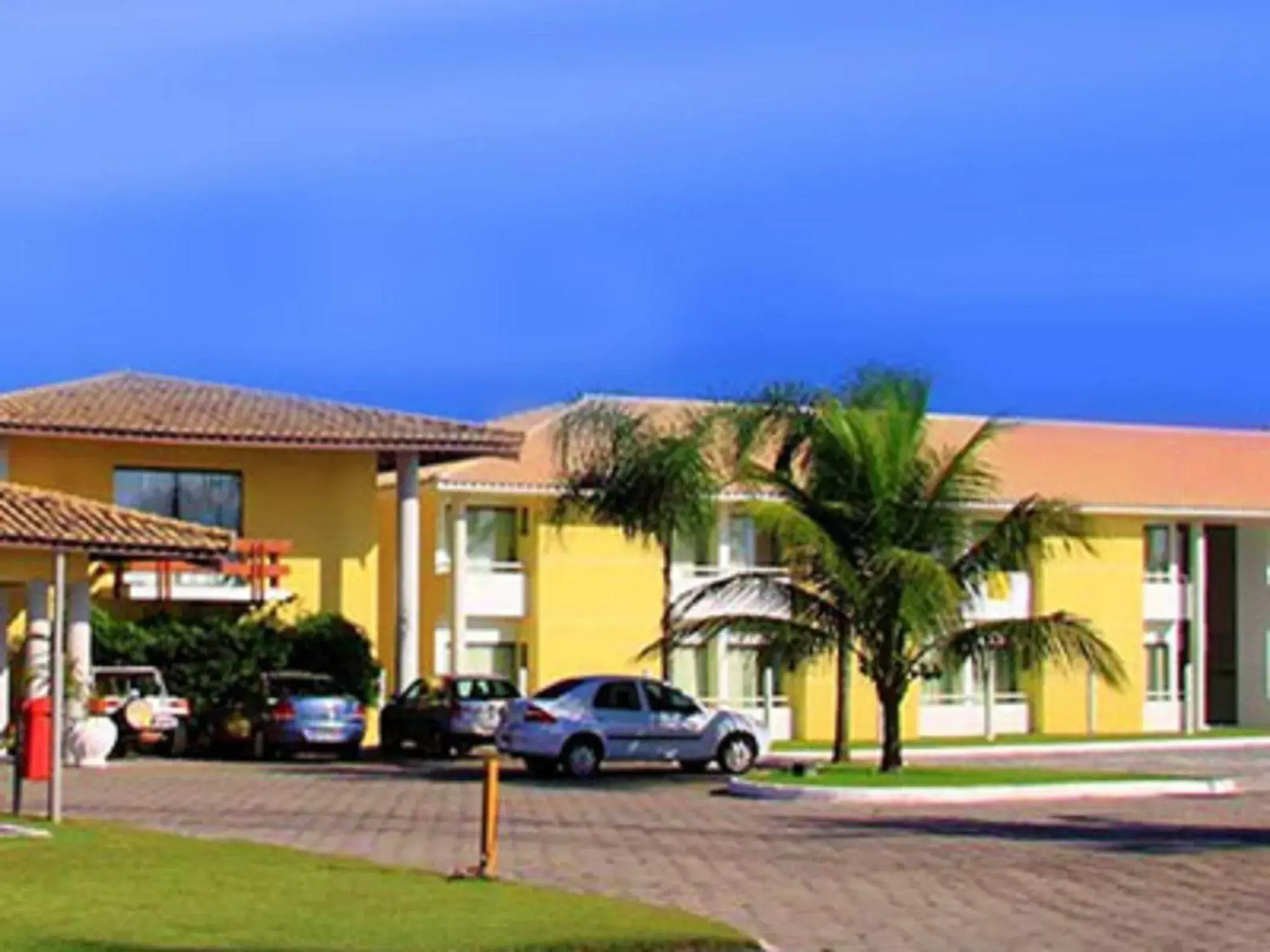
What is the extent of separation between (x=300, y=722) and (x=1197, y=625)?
2570 cm

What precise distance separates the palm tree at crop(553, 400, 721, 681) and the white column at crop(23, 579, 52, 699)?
34.1 feet

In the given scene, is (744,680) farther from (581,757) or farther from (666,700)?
(581,757)

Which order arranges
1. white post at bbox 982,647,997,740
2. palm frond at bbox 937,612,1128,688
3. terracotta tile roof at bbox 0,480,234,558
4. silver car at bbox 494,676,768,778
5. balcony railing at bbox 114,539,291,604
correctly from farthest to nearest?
white post at bbox 982,647,997,740 < balcony railing at bbox 114,539,291,604 < silver car at bbox 494,676,768,778 < palm frond at bbox 937,612,1128,688 < terracotta tile roof at bbox 0,480,234,558

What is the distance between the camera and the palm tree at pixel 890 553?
31391 millimetres

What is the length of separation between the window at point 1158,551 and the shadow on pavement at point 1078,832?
29799mm

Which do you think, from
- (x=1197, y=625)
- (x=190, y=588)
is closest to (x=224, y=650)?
(x=190, y=588)

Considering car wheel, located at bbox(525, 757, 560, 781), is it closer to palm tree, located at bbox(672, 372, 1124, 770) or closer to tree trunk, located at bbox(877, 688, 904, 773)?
palm tree, located at bbox(672, 372, 1124, 770)

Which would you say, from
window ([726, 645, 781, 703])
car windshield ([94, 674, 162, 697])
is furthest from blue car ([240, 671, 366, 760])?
window ([726, 645, 781, 703])

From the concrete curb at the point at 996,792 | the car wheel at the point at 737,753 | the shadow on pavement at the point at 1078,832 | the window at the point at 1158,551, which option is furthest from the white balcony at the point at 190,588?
the window at the point at 1158,551

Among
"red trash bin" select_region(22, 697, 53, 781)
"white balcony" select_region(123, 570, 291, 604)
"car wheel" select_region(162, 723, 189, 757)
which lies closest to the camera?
"red trash bin" select_region(22, 697, 53, 781)

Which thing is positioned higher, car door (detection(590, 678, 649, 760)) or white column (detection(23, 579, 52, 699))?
white column (detection(23, 579, 52, 699))

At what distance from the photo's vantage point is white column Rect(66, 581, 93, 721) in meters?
34.7

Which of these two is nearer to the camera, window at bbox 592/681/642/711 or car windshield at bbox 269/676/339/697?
window at bbox 592/681/642/711

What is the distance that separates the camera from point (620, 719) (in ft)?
112
